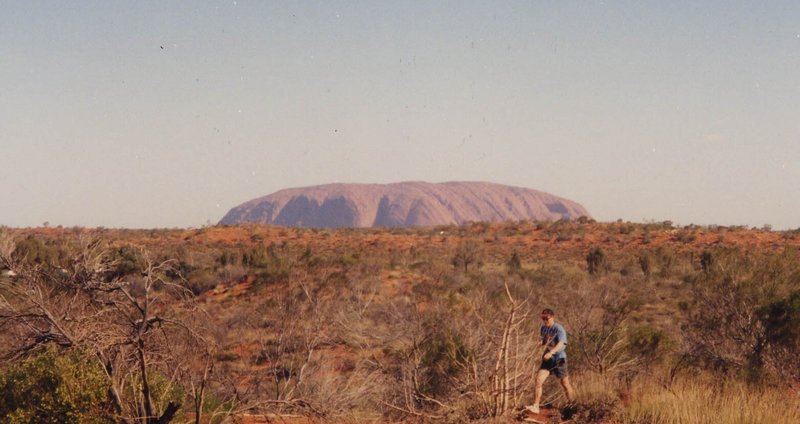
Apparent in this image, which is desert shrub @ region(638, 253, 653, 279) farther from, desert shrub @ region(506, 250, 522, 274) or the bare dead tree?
the bare dead tree

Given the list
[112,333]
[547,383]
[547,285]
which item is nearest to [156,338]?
[112,333]

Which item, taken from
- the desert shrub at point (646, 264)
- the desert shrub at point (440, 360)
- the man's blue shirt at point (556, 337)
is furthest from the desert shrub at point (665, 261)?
the man's blue shirt at point (556, 337)

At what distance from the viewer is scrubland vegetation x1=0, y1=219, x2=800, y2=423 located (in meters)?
7.30

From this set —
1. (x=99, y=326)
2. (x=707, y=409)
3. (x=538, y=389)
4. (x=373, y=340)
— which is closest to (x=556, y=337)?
(x=538, y=389)

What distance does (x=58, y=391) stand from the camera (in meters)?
7.28

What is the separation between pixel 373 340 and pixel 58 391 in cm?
1056

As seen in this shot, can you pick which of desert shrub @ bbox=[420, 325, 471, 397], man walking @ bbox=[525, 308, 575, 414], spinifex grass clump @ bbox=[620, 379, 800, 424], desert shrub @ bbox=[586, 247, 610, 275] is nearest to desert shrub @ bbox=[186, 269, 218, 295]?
desert shrub @ bbox=[420, 325, 471, 397]

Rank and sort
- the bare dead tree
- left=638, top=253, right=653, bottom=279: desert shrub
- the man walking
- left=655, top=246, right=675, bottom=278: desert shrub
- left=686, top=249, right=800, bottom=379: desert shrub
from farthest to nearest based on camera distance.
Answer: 1. left=638, top=253, right=653, bottom=279: desert shrub
2. left=655, top=246, right=675, bottom=278: desert shrub
3. left=686, top=249, right=800, bottom=379: desert shrub
4. the man walking
5. the bare dead tree

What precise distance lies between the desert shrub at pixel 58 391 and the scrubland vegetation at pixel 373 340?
23 millimetres

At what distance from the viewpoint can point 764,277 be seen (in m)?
15.3

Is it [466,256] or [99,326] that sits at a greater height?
[99,326]

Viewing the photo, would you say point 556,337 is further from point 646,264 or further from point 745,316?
point 646,264

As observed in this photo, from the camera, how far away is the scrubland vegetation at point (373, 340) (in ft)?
23.9

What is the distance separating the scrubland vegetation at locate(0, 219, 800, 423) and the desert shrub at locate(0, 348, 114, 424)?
23 mm
